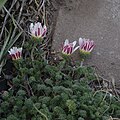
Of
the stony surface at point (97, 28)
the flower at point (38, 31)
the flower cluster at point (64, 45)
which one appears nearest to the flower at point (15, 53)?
the flower cluster at point (64, 45)

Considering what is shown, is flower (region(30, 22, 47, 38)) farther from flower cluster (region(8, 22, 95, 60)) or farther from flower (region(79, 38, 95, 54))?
flower (region(79, 38, 95, 54))

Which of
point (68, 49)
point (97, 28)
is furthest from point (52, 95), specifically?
point (97, 28)

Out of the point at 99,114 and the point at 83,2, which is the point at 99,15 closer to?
the point at 83,2

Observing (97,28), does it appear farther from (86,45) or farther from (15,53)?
(15,53)

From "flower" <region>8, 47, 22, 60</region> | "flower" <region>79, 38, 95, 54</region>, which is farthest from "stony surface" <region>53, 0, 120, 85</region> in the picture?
"flower" <region>8, 47, 22, 60</region>

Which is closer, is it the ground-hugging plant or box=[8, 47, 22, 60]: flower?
the ground-hugging plant

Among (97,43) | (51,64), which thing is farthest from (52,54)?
(97,43)

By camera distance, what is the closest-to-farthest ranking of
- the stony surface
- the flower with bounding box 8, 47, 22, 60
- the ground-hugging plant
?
the ground-hugging plant → the flower with bounding box 8, 47, 22, 60 → the stony surface
